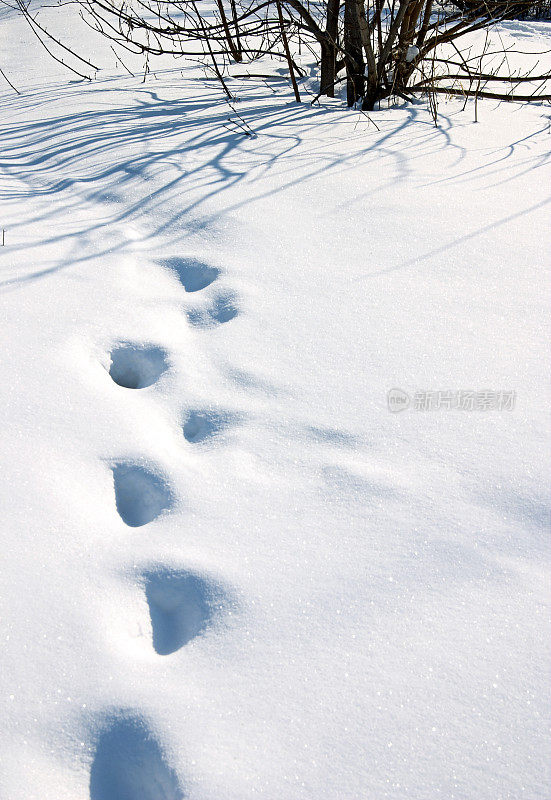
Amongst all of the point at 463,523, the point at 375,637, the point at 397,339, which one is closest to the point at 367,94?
the point at 397,339

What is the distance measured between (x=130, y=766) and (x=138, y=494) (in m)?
0.46

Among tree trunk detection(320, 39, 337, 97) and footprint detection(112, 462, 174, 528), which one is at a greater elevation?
tree trunk detection(320, 39, 337, 97)

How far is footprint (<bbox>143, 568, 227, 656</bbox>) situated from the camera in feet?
3.01

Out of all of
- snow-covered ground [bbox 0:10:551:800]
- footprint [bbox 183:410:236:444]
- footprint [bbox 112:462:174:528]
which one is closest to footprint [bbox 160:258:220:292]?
snow-covered ground [bbox 0:10:551:800]

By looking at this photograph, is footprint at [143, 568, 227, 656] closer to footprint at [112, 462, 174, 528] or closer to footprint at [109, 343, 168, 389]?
footprint at [112, 462, 174, 528]

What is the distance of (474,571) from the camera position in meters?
0.98

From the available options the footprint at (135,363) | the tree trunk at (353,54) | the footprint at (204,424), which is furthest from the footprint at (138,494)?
the tree trunk at (353,54)

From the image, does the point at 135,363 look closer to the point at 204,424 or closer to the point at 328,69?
the point at 204,424

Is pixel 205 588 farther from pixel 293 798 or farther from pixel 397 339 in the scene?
pixel 397 339

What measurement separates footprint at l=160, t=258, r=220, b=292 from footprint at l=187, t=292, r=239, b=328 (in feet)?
0.34

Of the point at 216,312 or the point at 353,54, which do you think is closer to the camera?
the point at 216,312

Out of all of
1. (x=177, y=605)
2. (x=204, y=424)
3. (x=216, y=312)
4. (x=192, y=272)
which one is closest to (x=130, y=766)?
(x=177, y=605)

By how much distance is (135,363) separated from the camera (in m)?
1.43

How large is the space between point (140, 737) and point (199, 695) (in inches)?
3.6
